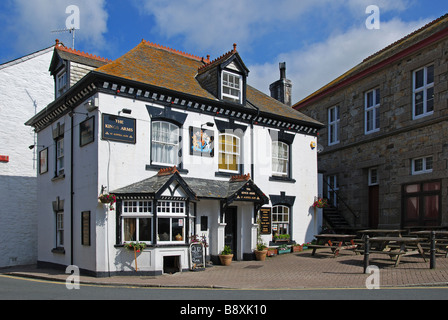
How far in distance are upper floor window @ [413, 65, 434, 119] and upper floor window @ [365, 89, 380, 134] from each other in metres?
2.58

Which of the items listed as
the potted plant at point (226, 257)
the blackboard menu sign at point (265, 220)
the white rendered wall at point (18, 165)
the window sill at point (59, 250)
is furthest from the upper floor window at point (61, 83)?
the blackboard menu sign at point (265, 220)

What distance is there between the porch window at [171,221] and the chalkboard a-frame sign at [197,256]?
52cm

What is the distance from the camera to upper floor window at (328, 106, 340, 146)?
25375 mm

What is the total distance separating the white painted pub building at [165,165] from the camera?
567 inches

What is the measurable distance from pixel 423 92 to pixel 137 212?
44.9 ft

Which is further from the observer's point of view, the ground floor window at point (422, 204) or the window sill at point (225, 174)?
the ground floor window at point (422, 204)

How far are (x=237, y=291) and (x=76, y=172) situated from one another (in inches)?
321

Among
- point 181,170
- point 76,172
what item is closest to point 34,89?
point 76,172

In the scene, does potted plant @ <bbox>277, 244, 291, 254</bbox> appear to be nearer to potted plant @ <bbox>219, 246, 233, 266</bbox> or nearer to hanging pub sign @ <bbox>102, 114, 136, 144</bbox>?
potted plant @ <bbox>219, 246, 233, 266</bbox>

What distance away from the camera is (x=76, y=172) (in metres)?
15.8

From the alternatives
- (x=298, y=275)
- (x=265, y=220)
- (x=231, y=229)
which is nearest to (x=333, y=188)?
(x=265, y=220)

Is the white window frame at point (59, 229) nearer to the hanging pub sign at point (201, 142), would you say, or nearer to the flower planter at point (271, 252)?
the hanging pub sign at point (201, 142)

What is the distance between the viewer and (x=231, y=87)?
18.5 m
